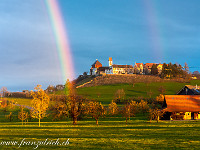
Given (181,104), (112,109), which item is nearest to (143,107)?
(112,109)

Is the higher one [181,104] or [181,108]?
[181,104]

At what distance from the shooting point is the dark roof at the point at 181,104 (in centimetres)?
4822

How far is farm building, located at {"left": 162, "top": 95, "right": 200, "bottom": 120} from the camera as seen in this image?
48.2m

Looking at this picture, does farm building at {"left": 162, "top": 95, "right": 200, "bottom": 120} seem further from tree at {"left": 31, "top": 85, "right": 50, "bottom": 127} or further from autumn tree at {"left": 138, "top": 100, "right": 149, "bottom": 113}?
tree at {"left": 31, "top": 85, "right": 50, "bottom": 127}

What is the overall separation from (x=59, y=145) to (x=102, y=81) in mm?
129855

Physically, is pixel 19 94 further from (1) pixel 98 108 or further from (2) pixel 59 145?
(2) pixel 59 145

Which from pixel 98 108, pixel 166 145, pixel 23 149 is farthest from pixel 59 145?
pixel 98 108

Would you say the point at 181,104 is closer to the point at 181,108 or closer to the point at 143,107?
the point at 181,108

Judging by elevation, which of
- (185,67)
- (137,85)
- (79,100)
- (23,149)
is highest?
(185,67)

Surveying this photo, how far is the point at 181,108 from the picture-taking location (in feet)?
159

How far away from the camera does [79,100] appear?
4572 cm

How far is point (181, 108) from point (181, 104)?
3.52ft

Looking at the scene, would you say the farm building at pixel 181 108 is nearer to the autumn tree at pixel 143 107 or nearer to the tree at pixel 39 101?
the autumn tree at pixel 143 107

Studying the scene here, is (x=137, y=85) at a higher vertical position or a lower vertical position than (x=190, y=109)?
higher
